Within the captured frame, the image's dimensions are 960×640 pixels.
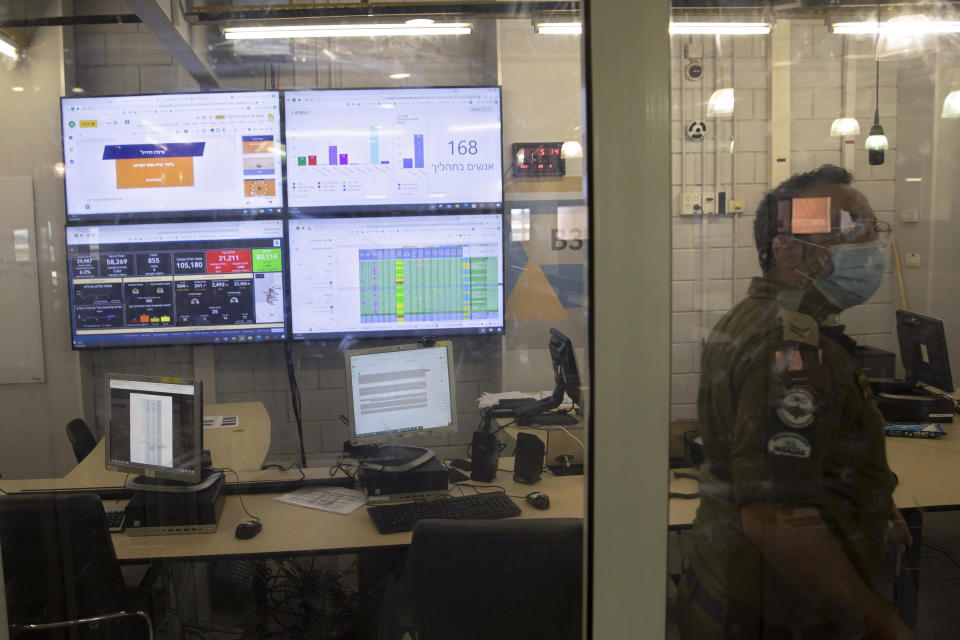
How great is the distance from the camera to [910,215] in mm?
1102

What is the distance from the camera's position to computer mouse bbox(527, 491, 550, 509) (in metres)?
1.87

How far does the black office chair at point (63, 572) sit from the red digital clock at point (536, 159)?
1757 millimetres

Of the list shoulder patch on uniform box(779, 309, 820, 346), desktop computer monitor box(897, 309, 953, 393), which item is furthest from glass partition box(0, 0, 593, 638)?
desktop computer monitor box(897, 309, 953, 393)

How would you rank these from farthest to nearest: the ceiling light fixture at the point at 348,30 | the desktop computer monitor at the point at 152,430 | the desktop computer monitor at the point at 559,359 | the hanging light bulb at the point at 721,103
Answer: the ceiling light fixture at the point at 348,30 → the desktop computer monitor at the point at 152,430 → the desktop computer monitor at the point at 559,359 → the hanging light bulb at the point at 721,103

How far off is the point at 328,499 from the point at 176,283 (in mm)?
1007

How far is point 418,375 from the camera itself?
2199 mm

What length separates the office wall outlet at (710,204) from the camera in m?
0.95

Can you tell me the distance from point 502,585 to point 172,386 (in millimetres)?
1233

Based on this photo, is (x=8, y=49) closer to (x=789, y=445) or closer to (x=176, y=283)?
(x=176, y=283)

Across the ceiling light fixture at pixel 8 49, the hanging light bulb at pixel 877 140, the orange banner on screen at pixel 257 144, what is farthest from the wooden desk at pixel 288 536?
the orange banner on screen at pixel 257 144

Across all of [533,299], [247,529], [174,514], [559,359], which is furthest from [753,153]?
[174,514]

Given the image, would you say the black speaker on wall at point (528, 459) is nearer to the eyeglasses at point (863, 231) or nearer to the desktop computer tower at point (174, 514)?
the desktop computer tower at point (174, 514)

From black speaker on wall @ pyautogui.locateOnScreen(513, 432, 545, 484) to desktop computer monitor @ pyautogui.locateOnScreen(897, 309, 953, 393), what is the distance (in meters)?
1.17

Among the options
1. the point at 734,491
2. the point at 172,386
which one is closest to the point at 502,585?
the point at 734,491
